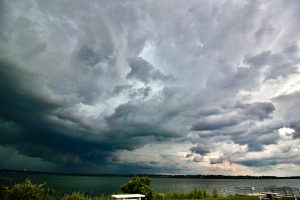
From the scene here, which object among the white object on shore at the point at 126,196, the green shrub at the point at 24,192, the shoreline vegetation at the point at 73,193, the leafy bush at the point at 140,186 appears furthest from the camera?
the leafy bush at the point at 140,186

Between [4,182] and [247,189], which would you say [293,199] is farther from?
[4,182]

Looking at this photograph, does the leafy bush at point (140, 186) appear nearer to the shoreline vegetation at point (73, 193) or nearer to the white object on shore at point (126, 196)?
the shoreline vegetation at point (73, 193)

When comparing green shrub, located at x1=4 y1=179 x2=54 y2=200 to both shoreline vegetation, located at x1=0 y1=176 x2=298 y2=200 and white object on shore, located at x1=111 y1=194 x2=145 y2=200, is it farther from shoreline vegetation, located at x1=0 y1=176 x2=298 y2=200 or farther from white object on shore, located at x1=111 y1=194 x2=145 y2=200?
white object on shore, located at x1=111 y1=194 x2=145 y2=200

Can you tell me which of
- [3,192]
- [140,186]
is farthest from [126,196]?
[3,192]

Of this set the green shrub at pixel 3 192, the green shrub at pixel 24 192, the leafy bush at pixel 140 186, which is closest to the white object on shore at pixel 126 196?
the leafy bush at pixel 140 186

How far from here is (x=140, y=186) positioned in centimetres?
1844

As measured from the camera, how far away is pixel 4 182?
623 inches

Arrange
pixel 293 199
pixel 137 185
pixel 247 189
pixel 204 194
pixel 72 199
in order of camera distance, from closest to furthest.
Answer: pixel 72 199, pixel 137 185, pixel 293 199, pixel 247 189, pixel 204 194

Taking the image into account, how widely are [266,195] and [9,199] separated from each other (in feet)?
59.4

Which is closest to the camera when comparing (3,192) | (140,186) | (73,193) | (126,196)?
(126,196)

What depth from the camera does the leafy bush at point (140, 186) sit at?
18344mm

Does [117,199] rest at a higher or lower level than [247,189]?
lower

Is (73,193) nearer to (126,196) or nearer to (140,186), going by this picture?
(140,186)

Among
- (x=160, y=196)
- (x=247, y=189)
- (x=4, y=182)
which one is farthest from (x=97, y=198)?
(x=247, y=189)
